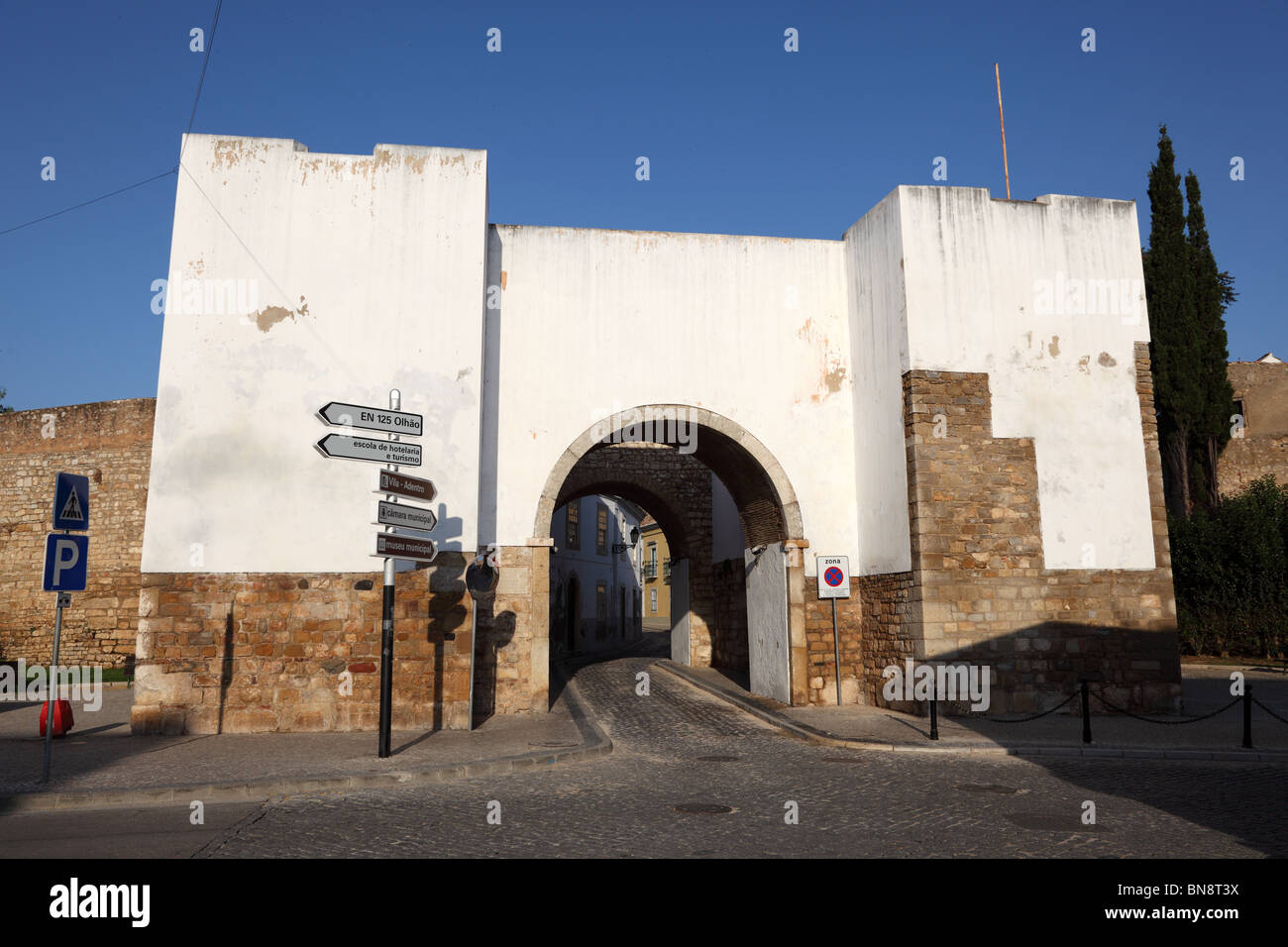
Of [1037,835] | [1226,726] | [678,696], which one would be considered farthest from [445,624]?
[1226,726]

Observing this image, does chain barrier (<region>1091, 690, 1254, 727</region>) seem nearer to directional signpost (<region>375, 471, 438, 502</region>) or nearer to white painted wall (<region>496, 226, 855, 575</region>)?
white painted wall (<region>496, 226, 855, 575</region>)

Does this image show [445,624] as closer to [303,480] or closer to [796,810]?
[303,480]

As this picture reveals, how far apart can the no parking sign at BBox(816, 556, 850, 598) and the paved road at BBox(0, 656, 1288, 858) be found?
3.77 metres

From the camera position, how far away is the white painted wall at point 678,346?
1280cm

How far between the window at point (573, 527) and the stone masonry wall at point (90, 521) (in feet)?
42.3

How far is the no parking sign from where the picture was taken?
1279 centimetres

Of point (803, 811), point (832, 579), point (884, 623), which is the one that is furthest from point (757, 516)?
point (803, 811)

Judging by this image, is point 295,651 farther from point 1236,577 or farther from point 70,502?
point 1236,577

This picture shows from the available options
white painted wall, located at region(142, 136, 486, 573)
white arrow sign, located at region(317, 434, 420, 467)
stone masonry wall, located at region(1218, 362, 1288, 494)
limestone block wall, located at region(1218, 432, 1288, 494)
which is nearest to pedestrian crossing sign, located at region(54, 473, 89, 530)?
white arrow sign, located at region(317, 434, 420, 467)

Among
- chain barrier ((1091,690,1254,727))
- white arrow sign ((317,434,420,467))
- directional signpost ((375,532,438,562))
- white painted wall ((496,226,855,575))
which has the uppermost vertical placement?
white painted wall ((496,226,855,575))

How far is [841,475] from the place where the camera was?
1349 centimetres

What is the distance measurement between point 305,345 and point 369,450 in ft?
11.1

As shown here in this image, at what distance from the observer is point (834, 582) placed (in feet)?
41.9

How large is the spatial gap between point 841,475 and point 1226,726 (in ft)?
18.6
